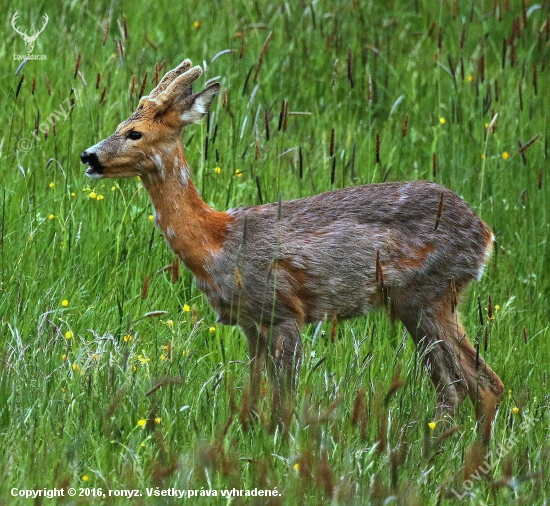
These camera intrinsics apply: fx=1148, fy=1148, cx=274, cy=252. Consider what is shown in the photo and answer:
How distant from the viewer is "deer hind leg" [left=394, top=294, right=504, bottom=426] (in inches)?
245

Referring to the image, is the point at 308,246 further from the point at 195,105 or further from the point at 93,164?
the point at 93,164

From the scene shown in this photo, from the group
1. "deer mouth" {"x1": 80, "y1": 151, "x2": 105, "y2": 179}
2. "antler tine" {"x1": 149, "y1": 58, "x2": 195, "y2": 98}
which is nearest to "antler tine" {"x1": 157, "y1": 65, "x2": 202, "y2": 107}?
"antler tine" {"x1": 149, "y1": 58, "x2": 195, "y2": 98}

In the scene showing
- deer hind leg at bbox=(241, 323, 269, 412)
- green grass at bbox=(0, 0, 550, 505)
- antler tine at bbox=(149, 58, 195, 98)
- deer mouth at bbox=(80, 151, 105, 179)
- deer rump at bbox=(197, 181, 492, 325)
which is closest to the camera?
green grass at bbox=(0, 0, 550, 505)

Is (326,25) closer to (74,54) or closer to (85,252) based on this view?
(74,54)

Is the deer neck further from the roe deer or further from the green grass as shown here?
the green grass

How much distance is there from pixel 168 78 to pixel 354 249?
4.53 ft

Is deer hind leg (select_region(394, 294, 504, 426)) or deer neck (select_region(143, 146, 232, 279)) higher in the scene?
deer neck (select_region(143, 146, 232, 279))

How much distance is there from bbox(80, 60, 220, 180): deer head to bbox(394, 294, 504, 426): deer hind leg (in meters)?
1.52

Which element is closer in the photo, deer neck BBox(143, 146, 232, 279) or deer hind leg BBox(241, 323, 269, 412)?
deer hind leg BBox(241, 323, 269, 412)

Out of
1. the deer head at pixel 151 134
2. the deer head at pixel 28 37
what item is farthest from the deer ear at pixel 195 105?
the deer head at pixel 28 37

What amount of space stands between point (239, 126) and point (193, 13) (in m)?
2.10

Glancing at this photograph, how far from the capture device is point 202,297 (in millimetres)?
6609

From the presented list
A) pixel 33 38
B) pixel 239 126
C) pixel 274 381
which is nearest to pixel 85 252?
pixel 274 381

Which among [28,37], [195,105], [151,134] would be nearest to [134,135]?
[151,134]
